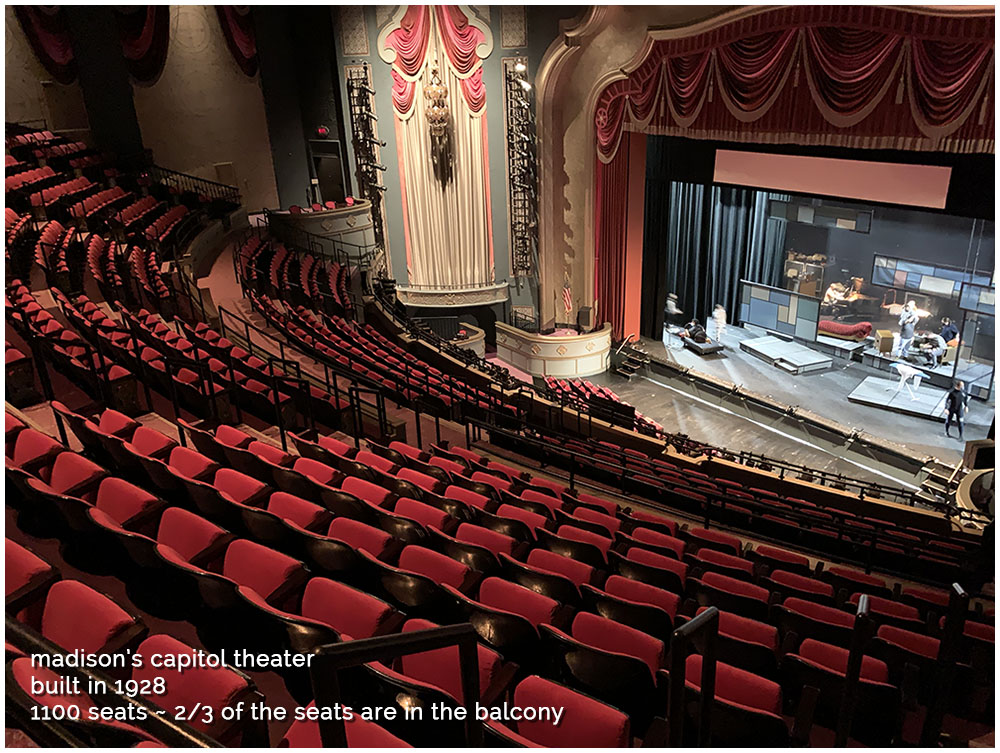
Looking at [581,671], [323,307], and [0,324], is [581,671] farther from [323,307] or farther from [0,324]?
[323,307]

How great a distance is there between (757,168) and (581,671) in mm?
9968

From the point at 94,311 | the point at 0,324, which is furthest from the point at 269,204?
the point at 0,324

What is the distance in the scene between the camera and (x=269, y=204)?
54.3ft

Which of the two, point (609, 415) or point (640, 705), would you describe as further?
point (609, 415)

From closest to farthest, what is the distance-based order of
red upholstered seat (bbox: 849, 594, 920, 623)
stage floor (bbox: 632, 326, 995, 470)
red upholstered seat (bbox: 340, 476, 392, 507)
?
red upholstered seat (bbox: 849, 594, 920, 623) < red upholstered seat (bbox: 340, 476, 392, 507) < stage floor (bbox: 632, 326, 995, 470)

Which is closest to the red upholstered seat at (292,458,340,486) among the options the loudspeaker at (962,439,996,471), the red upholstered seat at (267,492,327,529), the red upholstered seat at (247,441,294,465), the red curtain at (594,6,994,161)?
the red upholstered seat at (247,441,294,465)

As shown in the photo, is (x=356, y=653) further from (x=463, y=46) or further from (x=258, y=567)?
(x=463, y=46)

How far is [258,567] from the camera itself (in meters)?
2.96

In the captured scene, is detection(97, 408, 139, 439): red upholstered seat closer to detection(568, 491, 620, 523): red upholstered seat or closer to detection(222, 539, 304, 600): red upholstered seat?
detection(222, 539, 304, 600): red upholstered seat

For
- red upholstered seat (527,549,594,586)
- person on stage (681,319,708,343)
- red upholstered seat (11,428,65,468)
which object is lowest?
person on stage (681,319,708,343)

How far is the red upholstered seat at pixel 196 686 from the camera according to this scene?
2180 millimetres

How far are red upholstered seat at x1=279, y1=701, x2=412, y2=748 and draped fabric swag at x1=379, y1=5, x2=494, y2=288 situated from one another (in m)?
12.6

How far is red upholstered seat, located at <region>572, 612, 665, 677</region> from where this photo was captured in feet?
9.20

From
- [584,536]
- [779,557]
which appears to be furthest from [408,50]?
[779,557]
